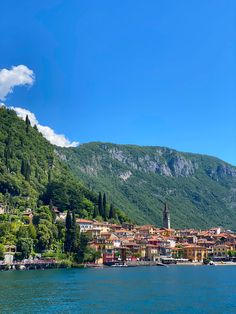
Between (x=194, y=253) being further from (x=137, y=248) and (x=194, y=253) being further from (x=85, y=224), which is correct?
(x=85, y=224)

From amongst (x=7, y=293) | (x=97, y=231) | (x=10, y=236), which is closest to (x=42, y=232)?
(x=10, y=236)

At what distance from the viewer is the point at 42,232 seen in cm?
Result: 11125

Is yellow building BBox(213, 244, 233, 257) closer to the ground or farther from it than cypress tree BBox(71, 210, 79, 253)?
farther from it

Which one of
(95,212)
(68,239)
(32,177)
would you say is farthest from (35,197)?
(68,239)

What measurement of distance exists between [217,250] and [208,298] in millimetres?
105060

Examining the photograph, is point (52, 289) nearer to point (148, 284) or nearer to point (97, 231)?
point (148, 284)

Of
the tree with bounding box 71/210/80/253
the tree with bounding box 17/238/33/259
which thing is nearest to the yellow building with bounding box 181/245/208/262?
the tree with bounding box 71/210/80/253

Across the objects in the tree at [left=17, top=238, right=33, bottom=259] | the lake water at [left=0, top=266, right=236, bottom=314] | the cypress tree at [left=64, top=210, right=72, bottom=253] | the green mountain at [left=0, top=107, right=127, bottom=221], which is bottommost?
the lake water at [left=0, top=266, right=236, bottom=314]

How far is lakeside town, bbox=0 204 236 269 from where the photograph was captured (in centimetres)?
11503

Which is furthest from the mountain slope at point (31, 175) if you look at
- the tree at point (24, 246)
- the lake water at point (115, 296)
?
the lake water at point (115, 296)

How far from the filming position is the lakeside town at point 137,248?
11503 cm

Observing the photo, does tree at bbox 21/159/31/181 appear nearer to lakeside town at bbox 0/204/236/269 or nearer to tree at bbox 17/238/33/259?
lakeside town at bbox 0/204/236/269

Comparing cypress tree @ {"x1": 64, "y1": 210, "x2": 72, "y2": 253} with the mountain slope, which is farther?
the mountain slope

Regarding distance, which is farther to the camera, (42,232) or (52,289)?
(42,232)
